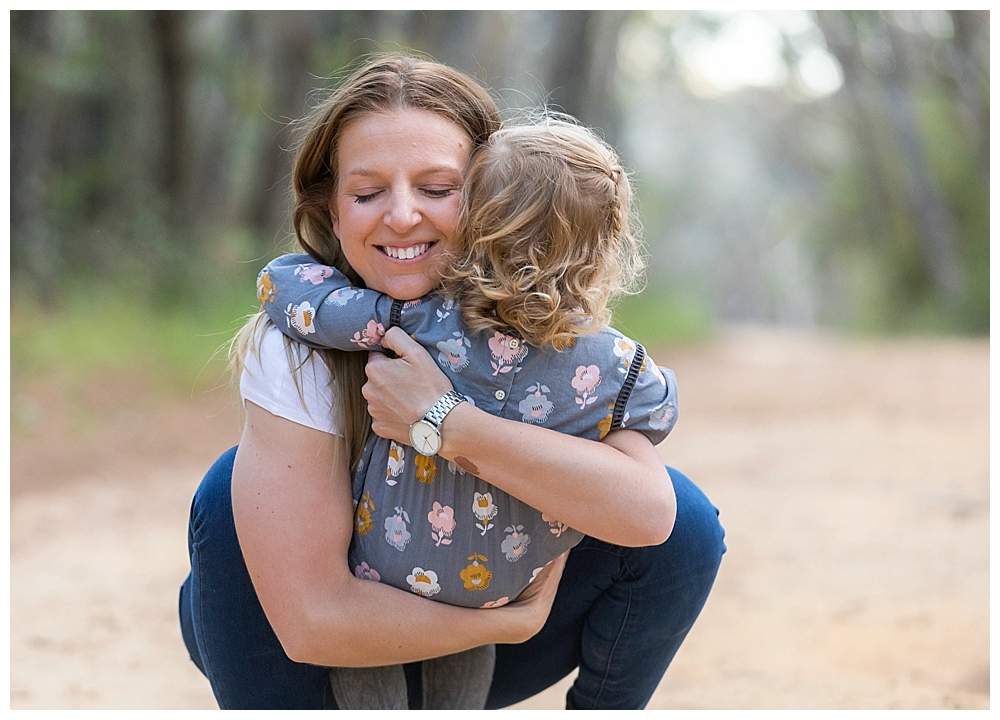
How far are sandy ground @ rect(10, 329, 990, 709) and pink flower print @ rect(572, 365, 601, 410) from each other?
3.86 ft

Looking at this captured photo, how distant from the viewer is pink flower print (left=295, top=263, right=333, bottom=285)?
1.24 m

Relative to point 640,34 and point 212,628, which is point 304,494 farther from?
point 640,34

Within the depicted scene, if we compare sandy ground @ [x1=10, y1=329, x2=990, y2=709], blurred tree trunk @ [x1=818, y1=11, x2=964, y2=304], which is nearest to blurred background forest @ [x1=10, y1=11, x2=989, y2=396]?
blurred tree trunk @ [x1=818, y1=11, x2=964, y2=304]

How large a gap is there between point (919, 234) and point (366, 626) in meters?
9.97

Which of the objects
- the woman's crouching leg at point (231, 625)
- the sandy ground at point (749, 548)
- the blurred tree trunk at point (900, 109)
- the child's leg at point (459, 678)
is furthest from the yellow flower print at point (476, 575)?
the blurred tree trunk at point (900, 109)

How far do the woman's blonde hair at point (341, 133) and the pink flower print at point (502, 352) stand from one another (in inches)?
7.4

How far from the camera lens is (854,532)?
3320 millimetres

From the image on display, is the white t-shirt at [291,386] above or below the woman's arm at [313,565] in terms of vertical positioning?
above

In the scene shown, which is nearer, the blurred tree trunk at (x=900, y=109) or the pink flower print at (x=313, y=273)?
the pink flower print at (x=313, y=273)

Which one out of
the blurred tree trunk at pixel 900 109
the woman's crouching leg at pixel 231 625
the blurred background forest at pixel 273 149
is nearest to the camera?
the woman's crouching leg at pixel 231 625

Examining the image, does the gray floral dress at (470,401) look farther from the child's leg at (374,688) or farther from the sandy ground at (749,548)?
the sandy ground at (749,548)

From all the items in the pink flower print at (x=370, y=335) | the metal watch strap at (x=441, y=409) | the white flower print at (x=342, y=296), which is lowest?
the metal watch strap at (x=441, y=409)

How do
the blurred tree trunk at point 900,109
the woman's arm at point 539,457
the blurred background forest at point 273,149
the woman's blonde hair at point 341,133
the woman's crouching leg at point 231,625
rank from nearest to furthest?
the woman's arm at point 539,457 → the woman's blonde hair at point 341,133 → the woman's crouching leg at point 231,625 → the blurred background forest at point 273,149 → the blurred tree trunk at point 900,109

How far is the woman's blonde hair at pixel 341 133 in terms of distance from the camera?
4.09 ft
